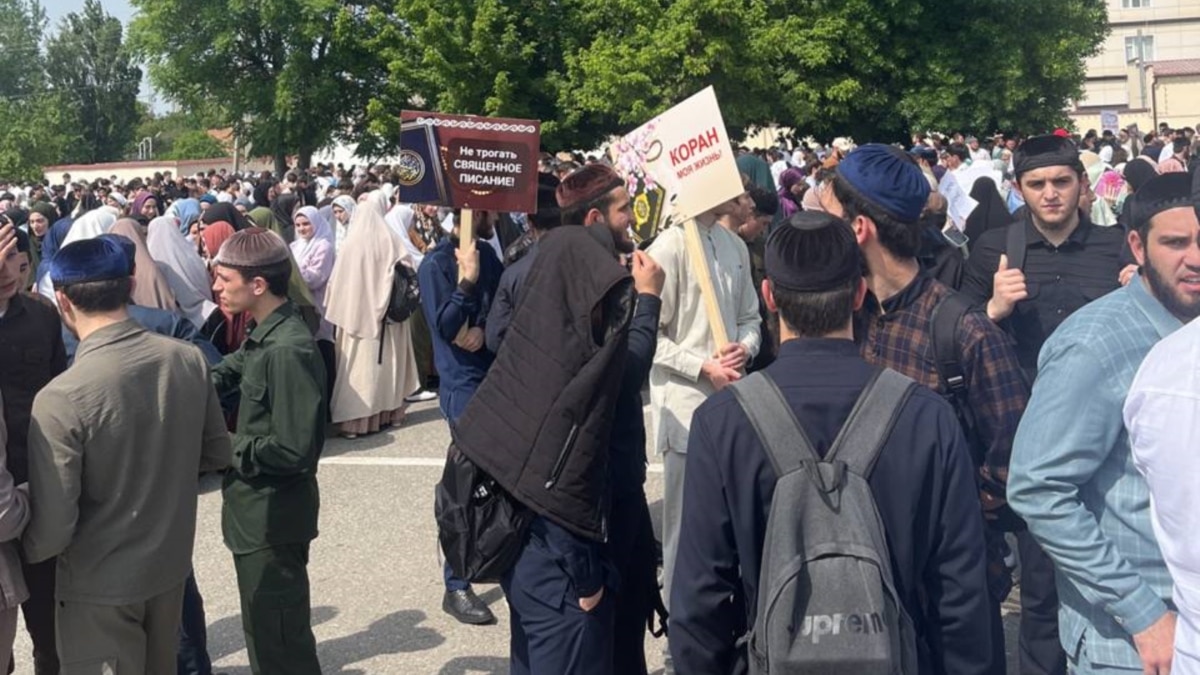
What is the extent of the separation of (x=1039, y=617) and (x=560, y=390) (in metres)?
2.00

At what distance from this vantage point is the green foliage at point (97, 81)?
85.2m

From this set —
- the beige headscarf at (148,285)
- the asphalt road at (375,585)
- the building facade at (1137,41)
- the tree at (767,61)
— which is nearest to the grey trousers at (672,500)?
the asphalt road at (375,585)

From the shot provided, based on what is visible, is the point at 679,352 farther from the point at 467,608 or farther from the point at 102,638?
the point at 102,638

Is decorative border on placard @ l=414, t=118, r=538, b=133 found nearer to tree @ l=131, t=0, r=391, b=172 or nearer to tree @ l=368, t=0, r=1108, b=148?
tree @ l=368, t=0, r=1108, b=148

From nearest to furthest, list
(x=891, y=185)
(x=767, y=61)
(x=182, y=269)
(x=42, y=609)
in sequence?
(x=891, y=185) → (x=42, y=609) → (x=182, y=269) → (x=767, y=61)

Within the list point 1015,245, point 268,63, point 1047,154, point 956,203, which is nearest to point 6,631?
point 1015,245

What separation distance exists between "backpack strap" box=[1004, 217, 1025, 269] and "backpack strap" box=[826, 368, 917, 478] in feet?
8.82

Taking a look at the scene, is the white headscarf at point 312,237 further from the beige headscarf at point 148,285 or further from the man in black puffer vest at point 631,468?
the man in black puffer vest at point 631,468

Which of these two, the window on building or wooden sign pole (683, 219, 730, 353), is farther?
the window on building

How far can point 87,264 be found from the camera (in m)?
3.85

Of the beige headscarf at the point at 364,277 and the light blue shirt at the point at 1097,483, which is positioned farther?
the beige headscarf at the point at 364,277

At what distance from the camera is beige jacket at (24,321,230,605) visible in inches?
144

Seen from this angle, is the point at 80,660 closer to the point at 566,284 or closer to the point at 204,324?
the point at 566,284

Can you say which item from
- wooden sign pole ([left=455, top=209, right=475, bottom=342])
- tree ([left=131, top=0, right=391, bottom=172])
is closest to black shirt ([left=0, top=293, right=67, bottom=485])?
wooden sign pole ([left=455, top=209, right=475, bottom=342])
